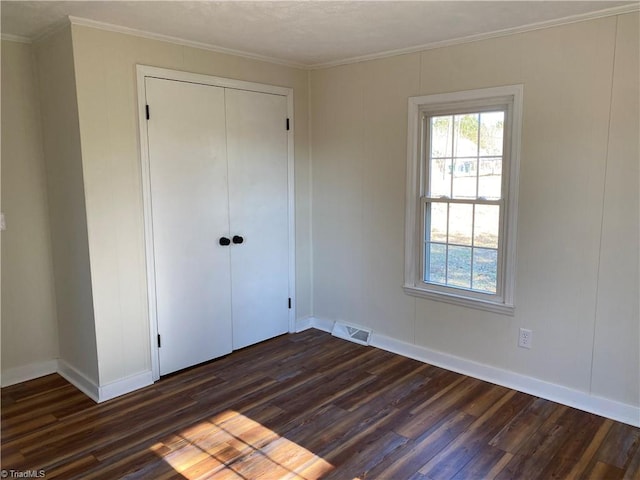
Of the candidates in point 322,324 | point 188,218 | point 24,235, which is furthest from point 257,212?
point 24,235

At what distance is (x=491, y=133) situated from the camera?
3.26 m

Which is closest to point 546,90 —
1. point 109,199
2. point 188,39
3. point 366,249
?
point 366,249

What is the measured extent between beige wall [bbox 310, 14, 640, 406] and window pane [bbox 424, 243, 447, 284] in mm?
199

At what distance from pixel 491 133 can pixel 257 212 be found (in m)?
1.89

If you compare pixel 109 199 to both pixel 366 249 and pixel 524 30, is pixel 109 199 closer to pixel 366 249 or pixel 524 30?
pixel 366 249

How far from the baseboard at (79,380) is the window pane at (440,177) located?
8.98 ft

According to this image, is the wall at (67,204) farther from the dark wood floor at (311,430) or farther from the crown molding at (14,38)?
the dark wood floor at (311,430)

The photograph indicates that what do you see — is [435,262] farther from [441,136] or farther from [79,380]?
[79,380]

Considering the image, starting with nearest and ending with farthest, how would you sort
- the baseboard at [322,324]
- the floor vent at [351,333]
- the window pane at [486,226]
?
the window pane at [486,226], the floor vent at [351,333], the baseboard at [322,324]

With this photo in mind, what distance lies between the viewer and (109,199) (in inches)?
120

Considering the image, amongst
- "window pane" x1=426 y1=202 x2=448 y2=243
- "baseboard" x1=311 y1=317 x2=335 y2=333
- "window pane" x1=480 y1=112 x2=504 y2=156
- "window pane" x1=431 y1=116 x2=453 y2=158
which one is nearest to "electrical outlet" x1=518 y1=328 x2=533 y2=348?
"window pane" x1=426 y1=202 x2=448 y2=243

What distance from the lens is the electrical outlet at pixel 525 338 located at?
10.5 ft

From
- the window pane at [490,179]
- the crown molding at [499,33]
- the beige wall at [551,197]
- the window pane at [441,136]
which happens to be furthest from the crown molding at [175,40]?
the window pane at [490,179]

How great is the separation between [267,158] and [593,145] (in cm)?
235
